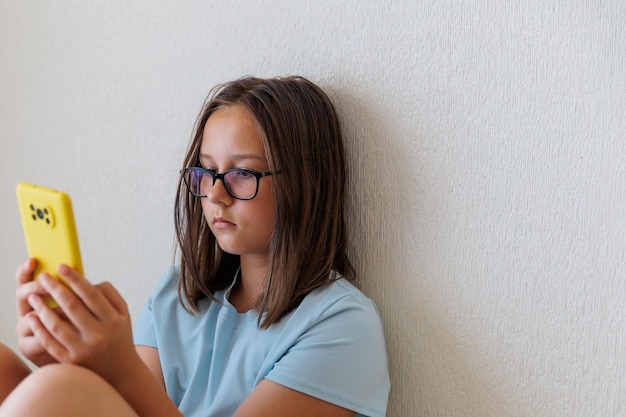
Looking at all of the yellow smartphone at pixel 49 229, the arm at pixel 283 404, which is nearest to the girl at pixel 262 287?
the arm at pixel 283 404

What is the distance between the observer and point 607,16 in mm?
985

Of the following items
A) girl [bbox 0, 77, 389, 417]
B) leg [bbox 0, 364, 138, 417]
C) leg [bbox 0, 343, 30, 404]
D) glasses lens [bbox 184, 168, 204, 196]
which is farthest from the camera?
glasses lens [bbox 184, 168, 204, 196]

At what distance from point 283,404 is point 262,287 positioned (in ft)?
0.70

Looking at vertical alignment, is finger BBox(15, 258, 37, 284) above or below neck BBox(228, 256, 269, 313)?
above

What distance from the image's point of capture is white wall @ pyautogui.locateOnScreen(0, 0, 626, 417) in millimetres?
1015

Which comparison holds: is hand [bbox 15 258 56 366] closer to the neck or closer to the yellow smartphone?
the yellow smartphone

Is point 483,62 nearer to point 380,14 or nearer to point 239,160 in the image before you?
point 380,14

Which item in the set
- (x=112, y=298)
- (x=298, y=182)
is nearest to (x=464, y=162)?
(x=298, y=182)

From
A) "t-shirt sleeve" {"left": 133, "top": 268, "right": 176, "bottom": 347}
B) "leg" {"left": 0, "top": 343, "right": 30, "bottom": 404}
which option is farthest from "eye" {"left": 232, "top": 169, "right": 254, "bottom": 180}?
"leg" {"left": 0, "top": 343, "right": 30, "bottom": 404}

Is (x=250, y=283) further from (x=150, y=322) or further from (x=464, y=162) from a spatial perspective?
(x=464, y=162)

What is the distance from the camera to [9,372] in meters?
1.02

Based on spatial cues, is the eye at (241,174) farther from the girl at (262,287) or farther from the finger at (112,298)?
the finger at (112,298)

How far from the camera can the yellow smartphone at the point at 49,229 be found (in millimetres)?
895

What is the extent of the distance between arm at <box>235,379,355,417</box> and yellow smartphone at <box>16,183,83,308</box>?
31 centimetres
